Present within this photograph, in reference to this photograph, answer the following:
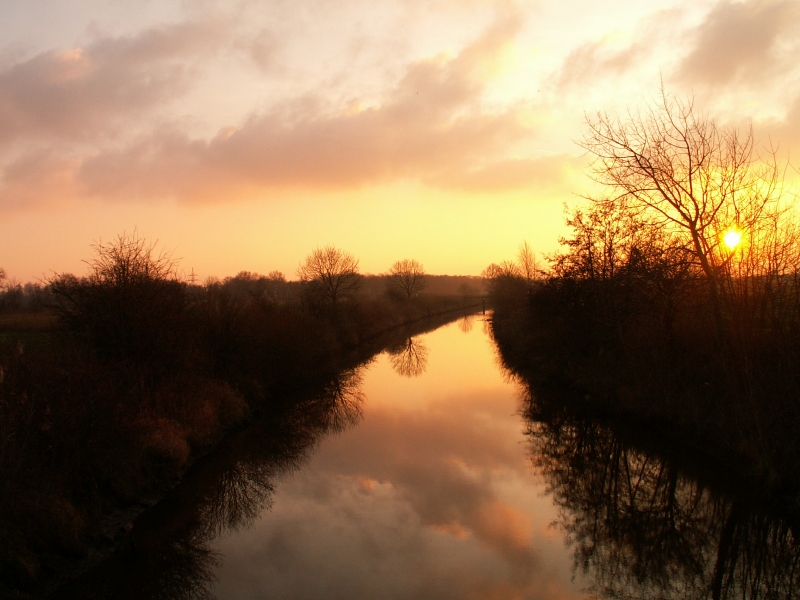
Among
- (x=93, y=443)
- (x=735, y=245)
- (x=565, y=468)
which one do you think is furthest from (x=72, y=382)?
(x=735, y=245)

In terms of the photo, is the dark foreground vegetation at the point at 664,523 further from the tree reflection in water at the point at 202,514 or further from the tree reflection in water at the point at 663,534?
the tree reflection in water at the point at 202,514

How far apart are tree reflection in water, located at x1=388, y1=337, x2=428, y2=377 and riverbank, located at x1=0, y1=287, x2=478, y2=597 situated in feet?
28.1

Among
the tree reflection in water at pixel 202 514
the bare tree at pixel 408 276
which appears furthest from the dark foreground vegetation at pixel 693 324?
the bare tree at pixel 408 276

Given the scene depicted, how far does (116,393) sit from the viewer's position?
398 inches

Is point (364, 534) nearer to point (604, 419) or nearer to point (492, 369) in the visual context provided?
point (604, 419)

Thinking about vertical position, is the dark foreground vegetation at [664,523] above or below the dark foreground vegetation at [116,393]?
below

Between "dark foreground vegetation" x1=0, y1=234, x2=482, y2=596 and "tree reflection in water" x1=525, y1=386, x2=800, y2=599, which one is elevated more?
"dark foreground vegetation" x1=0, y1=234, x2=482, y2=596

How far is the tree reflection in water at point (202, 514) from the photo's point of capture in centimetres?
712

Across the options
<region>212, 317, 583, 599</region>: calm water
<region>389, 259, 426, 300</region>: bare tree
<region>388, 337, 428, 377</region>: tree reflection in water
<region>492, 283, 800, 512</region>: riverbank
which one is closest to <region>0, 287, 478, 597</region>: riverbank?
<region>212, 317, 583, 599</region>: calm water

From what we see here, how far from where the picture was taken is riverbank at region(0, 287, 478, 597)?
7121 mm

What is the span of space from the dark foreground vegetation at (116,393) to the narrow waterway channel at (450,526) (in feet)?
1.96

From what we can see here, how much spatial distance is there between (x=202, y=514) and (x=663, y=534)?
722 cm

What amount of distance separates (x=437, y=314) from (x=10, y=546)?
231ft

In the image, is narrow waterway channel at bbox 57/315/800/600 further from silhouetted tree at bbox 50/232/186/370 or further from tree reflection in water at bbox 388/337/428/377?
tree reflection in water at bbox 388/337/428/377
